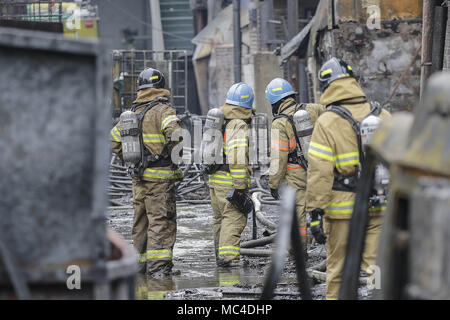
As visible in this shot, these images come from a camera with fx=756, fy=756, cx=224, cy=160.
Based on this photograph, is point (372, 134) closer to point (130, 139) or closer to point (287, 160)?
point (287, 160)

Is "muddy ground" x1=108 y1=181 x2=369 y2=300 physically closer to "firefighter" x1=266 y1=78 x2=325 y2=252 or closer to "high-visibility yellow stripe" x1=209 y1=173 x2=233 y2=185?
"firefighter" x1=266 y1=78 x2=325 y2=252

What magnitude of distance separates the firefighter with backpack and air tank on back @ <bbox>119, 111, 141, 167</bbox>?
2.45 ft

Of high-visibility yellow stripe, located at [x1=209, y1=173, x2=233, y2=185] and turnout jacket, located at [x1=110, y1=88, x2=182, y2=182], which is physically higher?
turnout jacket, located at [x1=110, y1=88, x2=182, y2=182]

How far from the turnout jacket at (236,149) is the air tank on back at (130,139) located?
0.93m

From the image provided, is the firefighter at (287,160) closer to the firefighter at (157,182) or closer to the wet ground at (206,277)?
the wet ground at (206,277)

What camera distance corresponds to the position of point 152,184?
779cm

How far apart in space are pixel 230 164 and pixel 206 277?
3.92 feet

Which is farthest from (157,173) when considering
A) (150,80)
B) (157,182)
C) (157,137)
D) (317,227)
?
(317,227)

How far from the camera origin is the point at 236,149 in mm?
7844

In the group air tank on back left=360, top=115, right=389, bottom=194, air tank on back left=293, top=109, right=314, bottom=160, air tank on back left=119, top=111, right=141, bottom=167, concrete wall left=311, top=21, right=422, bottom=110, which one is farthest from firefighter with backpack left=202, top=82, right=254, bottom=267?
concrete wall left=311, top=21, right=422, bottom=110

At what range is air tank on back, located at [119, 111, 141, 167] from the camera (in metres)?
7.68

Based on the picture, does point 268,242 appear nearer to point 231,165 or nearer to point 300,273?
point 231,165

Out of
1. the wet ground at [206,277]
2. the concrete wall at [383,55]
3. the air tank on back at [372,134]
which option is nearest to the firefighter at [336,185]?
the air tank on back at [372,134]
